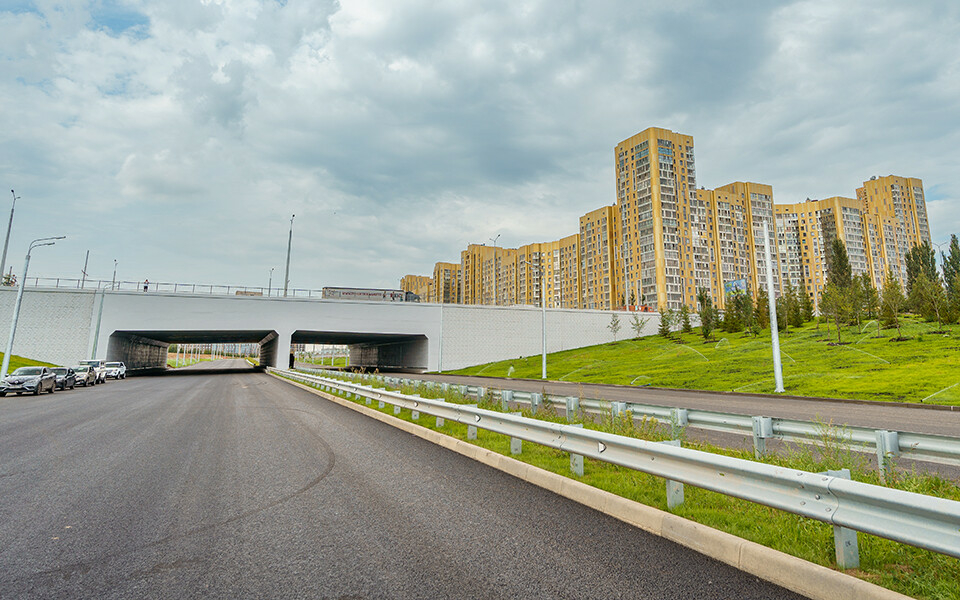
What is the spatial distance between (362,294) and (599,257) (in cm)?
7816

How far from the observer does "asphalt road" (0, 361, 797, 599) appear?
3.53 m

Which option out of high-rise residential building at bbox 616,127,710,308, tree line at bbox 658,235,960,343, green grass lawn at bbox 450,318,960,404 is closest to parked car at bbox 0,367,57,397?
green grass lawn at bbox 450,318,960,404

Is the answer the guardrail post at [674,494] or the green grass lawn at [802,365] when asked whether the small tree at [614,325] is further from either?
the guardrail post at [674,494]

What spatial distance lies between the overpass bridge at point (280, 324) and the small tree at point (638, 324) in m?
0.98

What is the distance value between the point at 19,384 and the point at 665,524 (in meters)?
30.8

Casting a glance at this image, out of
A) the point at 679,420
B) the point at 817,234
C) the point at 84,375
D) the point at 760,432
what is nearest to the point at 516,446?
the point at 679,420

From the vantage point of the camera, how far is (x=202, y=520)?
5086 mm

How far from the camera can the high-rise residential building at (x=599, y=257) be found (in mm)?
116750

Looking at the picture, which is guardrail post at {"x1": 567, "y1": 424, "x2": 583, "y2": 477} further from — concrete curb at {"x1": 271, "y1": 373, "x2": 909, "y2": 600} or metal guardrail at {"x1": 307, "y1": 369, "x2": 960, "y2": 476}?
metal guardrail at {"x1": 307, "y1": 369, "x2": 960, "y2": 476}

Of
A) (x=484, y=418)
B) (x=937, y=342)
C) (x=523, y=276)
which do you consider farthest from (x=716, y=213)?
(x=484, y=418)

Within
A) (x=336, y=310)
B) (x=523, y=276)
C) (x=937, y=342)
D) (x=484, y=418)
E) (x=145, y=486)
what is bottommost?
(x=145, y=486)

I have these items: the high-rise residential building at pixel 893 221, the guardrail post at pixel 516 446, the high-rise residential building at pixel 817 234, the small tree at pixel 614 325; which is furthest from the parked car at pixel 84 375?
the high-rise residential building at pixel 893 221

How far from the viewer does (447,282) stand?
6767 inches

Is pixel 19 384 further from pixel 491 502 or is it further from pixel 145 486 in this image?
pixel 491 502
